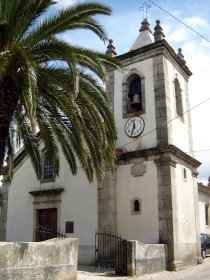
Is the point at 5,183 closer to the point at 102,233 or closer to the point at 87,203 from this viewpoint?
the point at 87,203

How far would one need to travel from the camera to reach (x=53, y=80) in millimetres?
9695

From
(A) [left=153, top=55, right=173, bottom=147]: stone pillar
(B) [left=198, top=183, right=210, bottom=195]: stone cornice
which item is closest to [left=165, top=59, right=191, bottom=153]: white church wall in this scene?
(A) [left=153, top=55, right=173, bottom=147]: stone pillar

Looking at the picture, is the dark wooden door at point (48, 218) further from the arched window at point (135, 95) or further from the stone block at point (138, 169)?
the arched window at point (135, 95)

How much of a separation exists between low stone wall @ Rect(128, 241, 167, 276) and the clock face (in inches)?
195

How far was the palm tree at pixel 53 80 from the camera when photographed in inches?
352

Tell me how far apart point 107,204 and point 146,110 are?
14.4ft

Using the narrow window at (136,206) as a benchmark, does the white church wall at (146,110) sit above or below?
above

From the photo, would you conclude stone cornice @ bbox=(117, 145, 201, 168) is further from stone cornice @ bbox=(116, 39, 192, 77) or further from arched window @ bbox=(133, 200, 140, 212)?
stone cornice @ bbox=(116, 39, 192, 77)

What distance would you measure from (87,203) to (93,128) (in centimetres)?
643

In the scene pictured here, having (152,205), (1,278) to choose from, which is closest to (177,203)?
(152,205)

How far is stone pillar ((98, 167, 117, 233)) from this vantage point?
620 inches

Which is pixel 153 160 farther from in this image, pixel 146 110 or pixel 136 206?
pixel 146 110

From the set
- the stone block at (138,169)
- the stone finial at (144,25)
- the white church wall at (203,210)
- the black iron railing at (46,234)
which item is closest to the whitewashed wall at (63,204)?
the black iron railing at (46,234)

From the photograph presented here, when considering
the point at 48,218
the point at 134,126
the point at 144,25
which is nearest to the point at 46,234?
the point at 48,218
